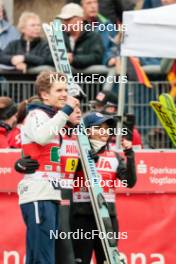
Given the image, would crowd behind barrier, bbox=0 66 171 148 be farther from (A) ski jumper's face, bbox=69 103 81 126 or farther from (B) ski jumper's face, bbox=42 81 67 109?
(B) ski jumper's face, bbox=42 81 67 109

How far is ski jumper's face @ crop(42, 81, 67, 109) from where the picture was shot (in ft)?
37.9

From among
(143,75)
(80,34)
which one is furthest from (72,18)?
(143,75)

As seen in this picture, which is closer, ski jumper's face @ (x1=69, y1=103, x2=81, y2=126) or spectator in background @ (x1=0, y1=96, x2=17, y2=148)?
ski jumper's face @ (x1=69, y1=103, x2=81, y2=126)

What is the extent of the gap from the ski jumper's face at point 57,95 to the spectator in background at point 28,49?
421 centimetres

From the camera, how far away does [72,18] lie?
15828 millimetres

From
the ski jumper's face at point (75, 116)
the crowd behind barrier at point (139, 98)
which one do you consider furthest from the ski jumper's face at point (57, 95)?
the crowd behind barrier at point (139, 98)

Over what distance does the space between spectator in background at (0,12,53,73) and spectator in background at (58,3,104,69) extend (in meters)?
0.32

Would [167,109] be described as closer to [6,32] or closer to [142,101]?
[142,101]

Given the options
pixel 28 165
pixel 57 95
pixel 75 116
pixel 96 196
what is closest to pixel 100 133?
pixel 96 196

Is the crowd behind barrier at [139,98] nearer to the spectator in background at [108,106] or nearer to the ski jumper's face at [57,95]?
the spectator in background at [108,106]

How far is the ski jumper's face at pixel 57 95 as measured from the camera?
455 inches

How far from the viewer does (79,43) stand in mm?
15922

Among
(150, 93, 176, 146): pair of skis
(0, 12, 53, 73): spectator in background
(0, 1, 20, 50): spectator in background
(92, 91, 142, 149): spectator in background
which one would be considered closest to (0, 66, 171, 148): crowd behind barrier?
(0, 12, 53, 73): spectator in background

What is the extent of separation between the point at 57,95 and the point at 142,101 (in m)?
4.01
